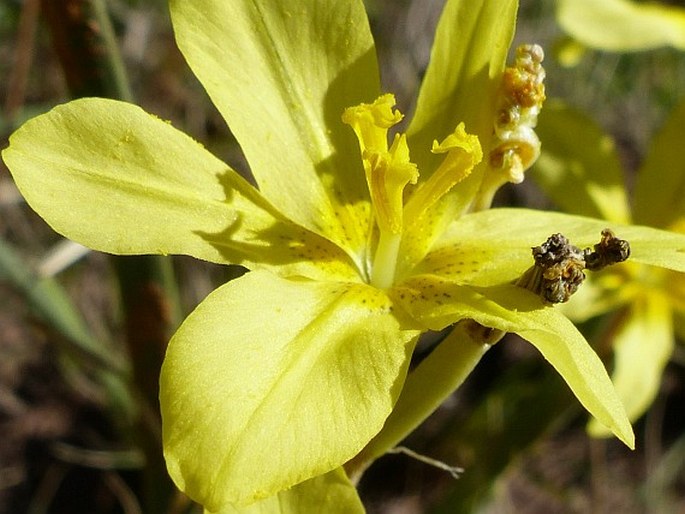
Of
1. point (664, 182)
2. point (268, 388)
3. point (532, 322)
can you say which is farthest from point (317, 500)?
point (664, 182)

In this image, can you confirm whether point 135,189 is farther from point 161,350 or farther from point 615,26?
point 615,26

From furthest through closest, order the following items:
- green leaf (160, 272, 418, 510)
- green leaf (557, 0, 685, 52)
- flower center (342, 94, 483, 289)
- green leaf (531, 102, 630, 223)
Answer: green leaf (531, 102, 630, 223)
green leaf (557, 0, 685, 52)
flower center (342, 94, 483, 289)
green leaf (160, 272, 418, 510)

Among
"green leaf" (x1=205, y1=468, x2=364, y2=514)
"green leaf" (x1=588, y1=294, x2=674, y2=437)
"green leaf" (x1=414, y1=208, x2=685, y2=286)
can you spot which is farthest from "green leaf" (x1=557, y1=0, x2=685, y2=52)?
"green leaf" (x1=205, y1=468, x2=364, y2=514)

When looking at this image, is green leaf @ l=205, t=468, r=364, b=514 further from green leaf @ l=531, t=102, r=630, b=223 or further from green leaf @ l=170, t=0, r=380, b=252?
green leaf @ l=531, t=102, r=630, b=223

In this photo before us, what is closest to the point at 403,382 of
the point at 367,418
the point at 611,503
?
the point at 367,418

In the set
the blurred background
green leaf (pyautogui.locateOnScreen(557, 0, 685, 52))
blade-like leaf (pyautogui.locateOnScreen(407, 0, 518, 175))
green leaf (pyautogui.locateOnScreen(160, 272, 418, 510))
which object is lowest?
the blurred background
